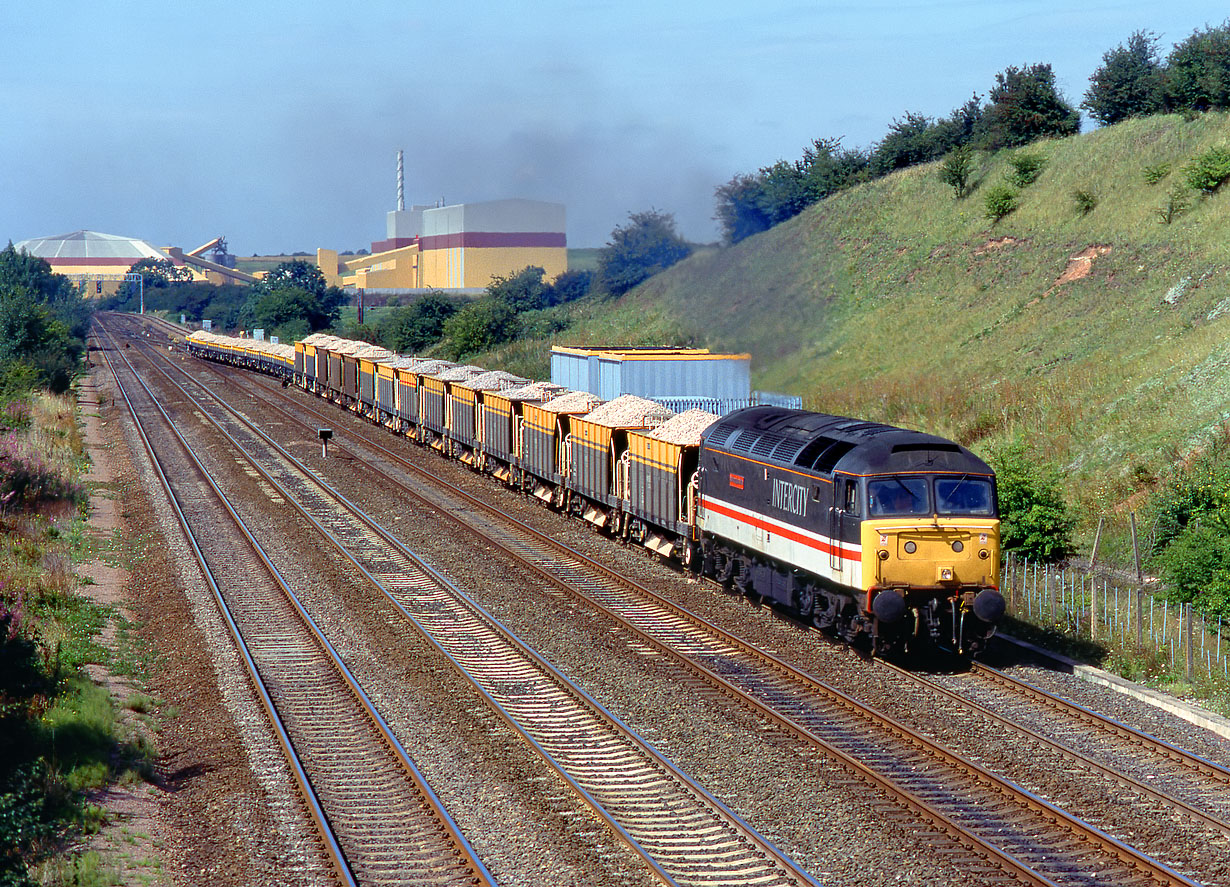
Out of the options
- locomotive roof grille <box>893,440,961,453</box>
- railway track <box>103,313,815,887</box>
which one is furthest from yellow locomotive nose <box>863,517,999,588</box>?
railway track <box>103,313,815,887</box>

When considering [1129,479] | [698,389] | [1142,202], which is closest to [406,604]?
[1129,479]

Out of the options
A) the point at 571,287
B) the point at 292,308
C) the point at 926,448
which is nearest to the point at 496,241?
the point at 292,308

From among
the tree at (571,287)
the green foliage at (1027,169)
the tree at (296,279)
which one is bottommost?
the tree at (571,287)

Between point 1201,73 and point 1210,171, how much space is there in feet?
46.3

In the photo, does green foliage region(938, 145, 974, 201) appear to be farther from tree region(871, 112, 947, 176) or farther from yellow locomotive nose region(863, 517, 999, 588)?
yellow locomotive nose region(863, 517, 999, 588)

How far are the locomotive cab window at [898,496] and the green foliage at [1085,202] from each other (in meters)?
40.4

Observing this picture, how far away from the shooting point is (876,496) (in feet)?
59.5

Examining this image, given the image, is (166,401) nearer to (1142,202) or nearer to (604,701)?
(1142,202)

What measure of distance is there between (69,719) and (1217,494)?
20181mm

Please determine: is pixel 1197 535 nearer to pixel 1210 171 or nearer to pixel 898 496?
pixel 898 496

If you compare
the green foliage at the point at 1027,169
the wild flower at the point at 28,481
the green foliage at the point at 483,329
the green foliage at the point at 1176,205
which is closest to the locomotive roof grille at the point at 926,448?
the wild flower at the point at 28,481

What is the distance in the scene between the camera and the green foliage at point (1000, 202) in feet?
193

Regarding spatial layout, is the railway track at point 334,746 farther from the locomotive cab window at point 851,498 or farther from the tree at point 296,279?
the tree at point 296,279

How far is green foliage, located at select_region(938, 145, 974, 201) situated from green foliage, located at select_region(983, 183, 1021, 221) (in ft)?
15.5
